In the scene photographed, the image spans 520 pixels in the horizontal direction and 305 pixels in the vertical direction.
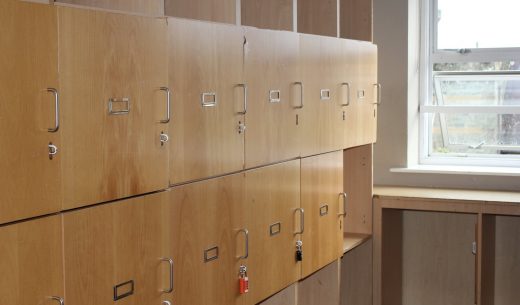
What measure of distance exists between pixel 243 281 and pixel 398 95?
2544 millimetres

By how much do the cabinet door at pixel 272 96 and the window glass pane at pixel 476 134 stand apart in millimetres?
2151

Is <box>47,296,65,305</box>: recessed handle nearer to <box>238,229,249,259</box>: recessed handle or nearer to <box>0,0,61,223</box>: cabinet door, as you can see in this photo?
<box>0,0,61,223</box>: cabinet door

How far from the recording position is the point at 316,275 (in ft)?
13.3

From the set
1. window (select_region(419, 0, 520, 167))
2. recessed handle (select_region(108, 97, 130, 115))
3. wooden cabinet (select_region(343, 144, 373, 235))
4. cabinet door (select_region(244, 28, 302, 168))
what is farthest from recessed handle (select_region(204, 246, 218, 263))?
window (select_region(419, 0, 520, 167))

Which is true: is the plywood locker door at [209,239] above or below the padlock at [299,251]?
above

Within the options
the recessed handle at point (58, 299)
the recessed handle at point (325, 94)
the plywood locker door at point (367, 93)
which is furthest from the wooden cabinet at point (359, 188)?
the recessed handle at point (58, 299)

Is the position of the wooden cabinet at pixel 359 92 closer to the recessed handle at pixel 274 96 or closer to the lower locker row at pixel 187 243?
the lower locker row at pixel 187 243

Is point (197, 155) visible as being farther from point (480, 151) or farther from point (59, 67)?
point (480, 151)

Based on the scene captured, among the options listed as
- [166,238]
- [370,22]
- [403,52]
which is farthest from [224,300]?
[403,52]

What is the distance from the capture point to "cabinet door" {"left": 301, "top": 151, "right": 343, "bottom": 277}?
351 cm

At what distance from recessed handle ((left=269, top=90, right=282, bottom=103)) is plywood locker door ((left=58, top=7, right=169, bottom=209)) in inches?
33.8

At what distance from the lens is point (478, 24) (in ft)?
16.6

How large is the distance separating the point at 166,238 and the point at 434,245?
3099 mm

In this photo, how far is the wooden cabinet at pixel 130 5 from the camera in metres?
2.54
